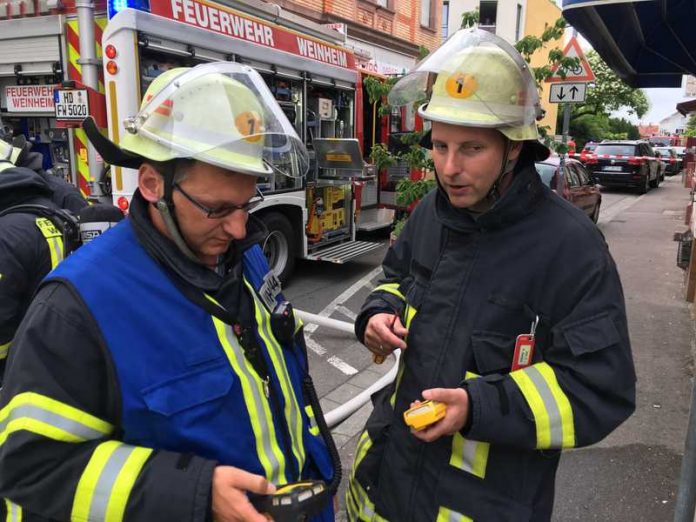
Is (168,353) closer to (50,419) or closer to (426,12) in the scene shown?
(50,419)

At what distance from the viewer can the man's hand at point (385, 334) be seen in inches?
62.6

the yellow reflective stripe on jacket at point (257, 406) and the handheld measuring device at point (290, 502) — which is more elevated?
the yellow reflective stripe on jacket at point (257, 406)

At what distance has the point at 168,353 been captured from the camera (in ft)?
3.82

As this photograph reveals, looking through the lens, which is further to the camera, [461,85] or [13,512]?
[461,85]

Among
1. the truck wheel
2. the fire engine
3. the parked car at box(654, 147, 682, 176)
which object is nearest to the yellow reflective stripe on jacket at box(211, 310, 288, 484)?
the fire engine

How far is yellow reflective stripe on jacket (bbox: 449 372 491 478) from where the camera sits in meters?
1.41

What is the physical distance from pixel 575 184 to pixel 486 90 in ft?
34.0

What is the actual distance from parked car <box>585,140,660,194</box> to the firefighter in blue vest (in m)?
20.1

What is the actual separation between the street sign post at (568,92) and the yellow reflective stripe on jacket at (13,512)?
783cm

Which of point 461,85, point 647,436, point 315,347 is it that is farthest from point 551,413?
point 315,347

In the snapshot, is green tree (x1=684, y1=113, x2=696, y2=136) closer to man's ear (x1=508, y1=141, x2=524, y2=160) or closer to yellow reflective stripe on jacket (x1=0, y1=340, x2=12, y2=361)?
man's ear (x1=508, y1=141, x2=524, y2=160)

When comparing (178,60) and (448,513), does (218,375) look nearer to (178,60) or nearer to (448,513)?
(448,513)

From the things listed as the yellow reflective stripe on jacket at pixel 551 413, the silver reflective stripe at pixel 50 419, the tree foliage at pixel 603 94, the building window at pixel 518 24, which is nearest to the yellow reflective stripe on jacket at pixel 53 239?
the silver reflective stripe at pixel 50 419

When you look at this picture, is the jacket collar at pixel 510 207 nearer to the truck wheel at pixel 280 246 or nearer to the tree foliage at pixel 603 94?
the truck wheel at pixel 280 246
